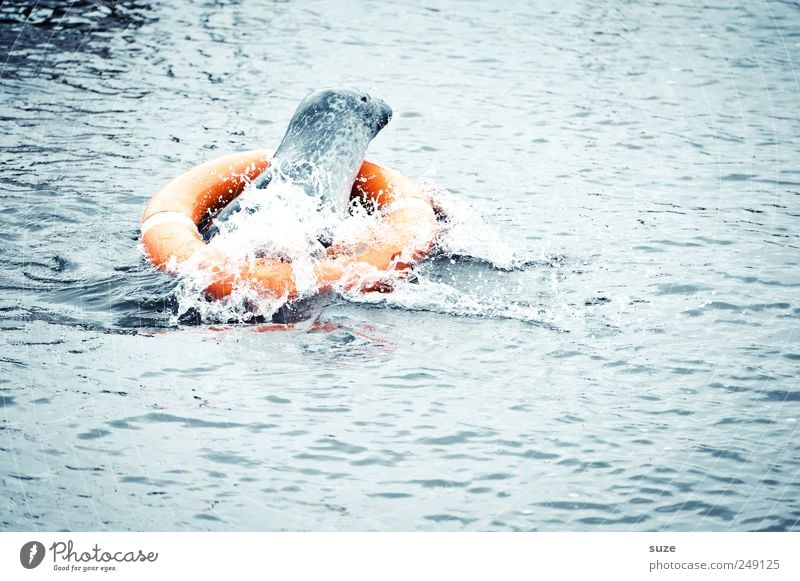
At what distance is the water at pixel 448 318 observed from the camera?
541 centimetres

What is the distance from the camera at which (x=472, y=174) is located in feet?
33.7

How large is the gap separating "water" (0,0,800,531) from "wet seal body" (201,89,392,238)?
2.85 feet

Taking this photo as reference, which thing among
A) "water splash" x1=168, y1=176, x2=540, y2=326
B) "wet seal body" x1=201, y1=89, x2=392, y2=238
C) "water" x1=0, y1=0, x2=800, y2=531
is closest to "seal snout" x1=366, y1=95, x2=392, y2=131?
"wet seal body" x1=201, y1=89, x2=392, y2=238

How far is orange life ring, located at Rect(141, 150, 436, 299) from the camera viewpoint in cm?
708

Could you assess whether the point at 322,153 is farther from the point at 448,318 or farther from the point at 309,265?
the point at 448,318

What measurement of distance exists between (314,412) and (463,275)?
86.6 inches

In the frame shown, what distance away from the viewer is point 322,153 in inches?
321

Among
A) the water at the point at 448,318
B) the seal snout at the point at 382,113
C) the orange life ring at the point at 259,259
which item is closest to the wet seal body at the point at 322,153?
the seal snout at the point at 382,113

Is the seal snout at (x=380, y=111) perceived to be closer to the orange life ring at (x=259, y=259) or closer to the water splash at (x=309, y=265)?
the orange life ring at (x=259, y=259)

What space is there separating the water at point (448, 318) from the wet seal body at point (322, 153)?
2.85ft

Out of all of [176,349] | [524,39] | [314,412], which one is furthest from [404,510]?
[524,39]

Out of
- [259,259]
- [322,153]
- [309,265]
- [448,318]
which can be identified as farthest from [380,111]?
[448,318]

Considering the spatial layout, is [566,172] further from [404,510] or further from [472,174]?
[404,510]
